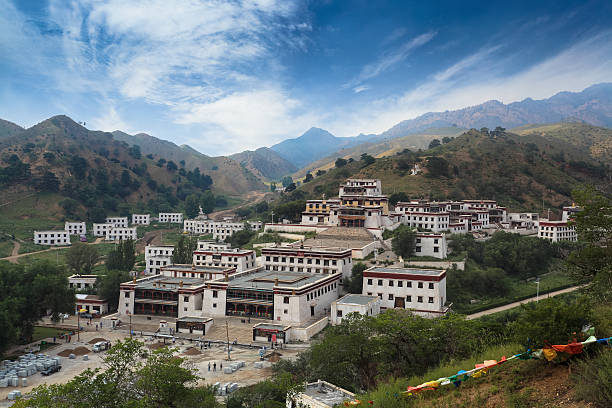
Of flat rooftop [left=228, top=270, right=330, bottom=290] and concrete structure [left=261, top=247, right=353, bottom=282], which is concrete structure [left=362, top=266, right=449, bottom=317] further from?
flat rooftop [left=228, top=270, right=330, bottom=290]

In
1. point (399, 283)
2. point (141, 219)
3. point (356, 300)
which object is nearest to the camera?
point (356, 300)

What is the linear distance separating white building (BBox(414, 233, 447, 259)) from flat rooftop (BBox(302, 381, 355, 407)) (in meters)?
35.4

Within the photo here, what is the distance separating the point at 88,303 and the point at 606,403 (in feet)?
162

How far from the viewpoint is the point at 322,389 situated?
2066 centimetres

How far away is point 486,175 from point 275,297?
240ft

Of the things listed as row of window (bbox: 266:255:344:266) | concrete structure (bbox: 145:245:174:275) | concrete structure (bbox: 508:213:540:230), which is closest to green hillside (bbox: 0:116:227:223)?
concrete structure (bbox: 145:245:174:275)

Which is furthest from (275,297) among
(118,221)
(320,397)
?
(118,221)

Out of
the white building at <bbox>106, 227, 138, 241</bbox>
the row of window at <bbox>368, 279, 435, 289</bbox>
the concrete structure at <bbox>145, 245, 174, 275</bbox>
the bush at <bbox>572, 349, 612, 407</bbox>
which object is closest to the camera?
the bush at <bbox>572, 349, 612, 407</bbox>

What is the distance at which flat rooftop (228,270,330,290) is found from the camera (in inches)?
1652

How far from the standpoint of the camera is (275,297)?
132 feet

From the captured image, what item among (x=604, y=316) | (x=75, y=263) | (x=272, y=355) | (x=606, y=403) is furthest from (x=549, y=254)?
(x=75, y=263)

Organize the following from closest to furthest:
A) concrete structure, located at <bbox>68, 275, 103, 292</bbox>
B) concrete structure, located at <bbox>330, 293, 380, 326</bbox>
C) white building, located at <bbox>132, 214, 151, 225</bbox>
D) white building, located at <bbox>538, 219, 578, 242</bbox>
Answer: concrete structure, located at <bbox>330, 293, 380, 326</bbox> < concrete structure, located at <bbox>68, 275, 103, 292</bbox> < white building, located at <bbox>538, 219, 578, 242</bbox> < white building, located at <bbox>132, 214, 151, 225</bbox>

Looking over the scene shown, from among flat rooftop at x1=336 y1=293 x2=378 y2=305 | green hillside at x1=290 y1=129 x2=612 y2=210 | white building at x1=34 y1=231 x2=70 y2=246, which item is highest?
green hillside at x1=290 y1=129 x2=612 y2=210

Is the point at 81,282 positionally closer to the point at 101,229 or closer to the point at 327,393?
the point at 101,229
